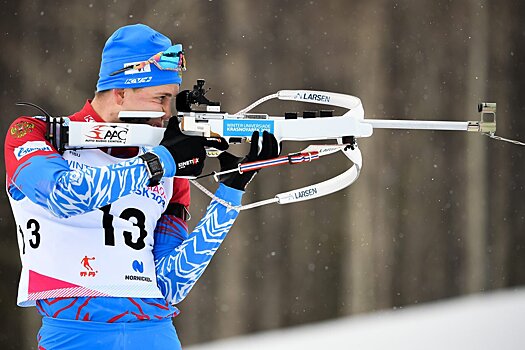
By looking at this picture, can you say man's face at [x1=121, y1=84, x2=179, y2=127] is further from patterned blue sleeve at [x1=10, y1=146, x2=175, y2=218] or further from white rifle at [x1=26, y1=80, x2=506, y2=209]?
patterned blue sleeve at [x1=10, y1=146, x2=175, y2=218]

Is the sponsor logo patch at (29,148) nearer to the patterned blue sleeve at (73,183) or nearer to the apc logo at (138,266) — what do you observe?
the patterned blue sleeve at (73,183)

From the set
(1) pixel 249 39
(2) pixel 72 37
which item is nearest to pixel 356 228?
(1) pixel 249 39

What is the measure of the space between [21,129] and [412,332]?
3.05 meters

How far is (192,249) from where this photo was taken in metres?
1.62

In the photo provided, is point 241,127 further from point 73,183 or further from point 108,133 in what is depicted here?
point 73,183

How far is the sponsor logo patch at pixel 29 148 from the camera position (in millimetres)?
1461

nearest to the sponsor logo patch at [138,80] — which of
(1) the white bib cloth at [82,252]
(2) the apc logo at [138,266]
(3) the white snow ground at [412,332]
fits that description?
(1) the white bib cloth at [82,252]

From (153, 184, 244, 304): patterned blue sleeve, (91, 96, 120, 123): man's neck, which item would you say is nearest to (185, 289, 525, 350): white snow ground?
(153, 184, 244, 304): patterned blue sleeve

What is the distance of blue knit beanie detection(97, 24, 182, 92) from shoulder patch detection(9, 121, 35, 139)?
18 cm

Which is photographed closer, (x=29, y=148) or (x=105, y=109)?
(x=29, y=148)

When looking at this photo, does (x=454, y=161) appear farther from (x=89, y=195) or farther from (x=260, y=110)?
(x=89, y=195)

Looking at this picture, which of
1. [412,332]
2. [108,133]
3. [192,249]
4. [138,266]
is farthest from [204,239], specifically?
[412,332]

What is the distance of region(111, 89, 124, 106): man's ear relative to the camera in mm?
1624

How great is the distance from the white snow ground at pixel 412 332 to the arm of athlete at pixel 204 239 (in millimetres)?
1927
